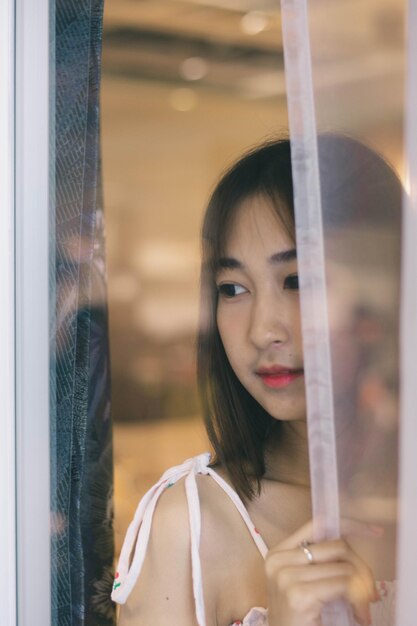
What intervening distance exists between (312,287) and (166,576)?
60 cm

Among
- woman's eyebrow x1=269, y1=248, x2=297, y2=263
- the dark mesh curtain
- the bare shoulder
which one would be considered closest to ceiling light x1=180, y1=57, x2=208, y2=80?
the dark mesh curtain

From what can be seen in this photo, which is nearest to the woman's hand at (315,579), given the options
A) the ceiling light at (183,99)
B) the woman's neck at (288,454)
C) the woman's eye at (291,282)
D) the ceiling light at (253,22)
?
the woman's neck at (288,454)

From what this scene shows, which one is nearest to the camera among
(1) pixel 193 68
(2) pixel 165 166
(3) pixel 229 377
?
(3) pixel 229 377

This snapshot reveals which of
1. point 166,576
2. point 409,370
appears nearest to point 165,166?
point 166,576

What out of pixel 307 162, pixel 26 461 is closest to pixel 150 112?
pixel 26 461

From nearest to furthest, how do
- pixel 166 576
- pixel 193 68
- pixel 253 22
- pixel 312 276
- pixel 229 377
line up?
pixel 312 276 → pixel 166 576 → pixel 229 377 → pixel 253 22 → pixel 193 68

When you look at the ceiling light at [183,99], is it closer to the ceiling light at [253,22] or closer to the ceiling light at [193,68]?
the ceiling light at [193,68]

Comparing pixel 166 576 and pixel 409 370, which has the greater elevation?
pixel 409 370

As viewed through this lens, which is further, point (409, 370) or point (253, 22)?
point (253, 22)

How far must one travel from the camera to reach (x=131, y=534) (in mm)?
1254

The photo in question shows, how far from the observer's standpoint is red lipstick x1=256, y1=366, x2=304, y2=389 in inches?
42.1

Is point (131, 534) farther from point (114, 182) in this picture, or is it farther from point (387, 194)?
point (114, 182)

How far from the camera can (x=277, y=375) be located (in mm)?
1113

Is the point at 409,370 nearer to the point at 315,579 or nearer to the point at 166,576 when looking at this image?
the point at 315,579
